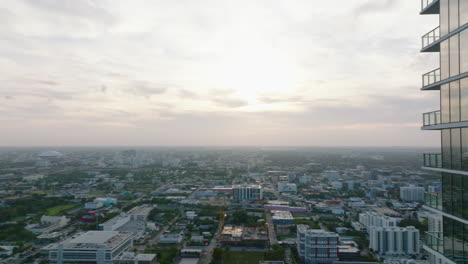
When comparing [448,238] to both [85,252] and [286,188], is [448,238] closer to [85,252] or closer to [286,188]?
[85,252]

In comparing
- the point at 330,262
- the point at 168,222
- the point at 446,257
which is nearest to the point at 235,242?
the point at 330,262

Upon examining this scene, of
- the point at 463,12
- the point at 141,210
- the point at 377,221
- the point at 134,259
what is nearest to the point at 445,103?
the point at 463,12

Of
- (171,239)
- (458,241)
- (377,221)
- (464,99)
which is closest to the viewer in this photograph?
(464,99)

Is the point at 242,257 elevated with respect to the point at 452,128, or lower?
lower

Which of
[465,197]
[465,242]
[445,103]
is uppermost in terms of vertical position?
[445,103]

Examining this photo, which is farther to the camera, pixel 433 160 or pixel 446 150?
pixel 433 160

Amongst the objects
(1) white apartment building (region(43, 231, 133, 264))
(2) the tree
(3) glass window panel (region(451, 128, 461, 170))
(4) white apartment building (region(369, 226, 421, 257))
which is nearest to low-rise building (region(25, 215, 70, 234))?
(1) white apartment building (region(43, 231, 133, 264))

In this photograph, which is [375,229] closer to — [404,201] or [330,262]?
[330,262]

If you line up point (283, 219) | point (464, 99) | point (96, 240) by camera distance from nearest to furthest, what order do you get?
point (464, 99) < point (96, 240) < point (283, 219)
